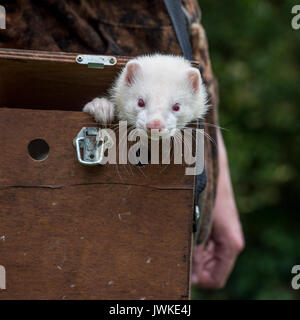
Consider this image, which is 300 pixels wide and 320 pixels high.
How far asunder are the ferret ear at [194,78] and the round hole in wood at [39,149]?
1.80 ft

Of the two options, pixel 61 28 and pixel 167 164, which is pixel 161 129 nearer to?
pixel 167 164

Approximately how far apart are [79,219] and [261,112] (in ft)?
11.7

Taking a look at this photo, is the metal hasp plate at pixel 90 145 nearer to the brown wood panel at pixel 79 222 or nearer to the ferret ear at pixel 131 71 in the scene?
the brown wood panel at pixel 79 222

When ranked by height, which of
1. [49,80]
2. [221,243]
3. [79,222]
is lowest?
[79,222]

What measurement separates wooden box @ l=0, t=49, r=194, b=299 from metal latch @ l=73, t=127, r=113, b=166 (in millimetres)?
26

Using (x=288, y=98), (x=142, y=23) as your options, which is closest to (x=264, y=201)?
(x=288, y=98)

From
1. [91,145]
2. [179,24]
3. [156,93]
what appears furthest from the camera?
[179,24]

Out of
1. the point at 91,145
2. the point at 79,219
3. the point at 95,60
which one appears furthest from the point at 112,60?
the point at 79,219

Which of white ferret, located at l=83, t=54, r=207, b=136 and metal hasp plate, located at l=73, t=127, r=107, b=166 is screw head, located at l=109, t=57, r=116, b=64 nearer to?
white ferret, located at l=83, t=54, r=207, b=136

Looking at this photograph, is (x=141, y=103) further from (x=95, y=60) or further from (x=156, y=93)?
(x=95, y=60)

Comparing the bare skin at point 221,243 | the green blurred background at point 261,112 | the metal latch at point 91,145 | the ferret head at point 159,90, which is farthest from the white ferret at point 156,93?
the green blurred background at point 261,112

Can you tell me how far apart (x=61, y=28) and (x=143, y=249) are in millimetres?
969

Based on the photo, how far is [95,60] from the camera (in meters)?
1.66

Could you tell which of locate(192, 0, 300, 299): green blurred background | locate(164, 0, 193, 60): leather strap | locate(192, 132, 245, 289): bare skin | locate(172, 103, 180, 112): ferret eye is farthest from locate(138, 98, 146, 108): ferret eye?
locate(192, 0, 300, 299): green blurred background
